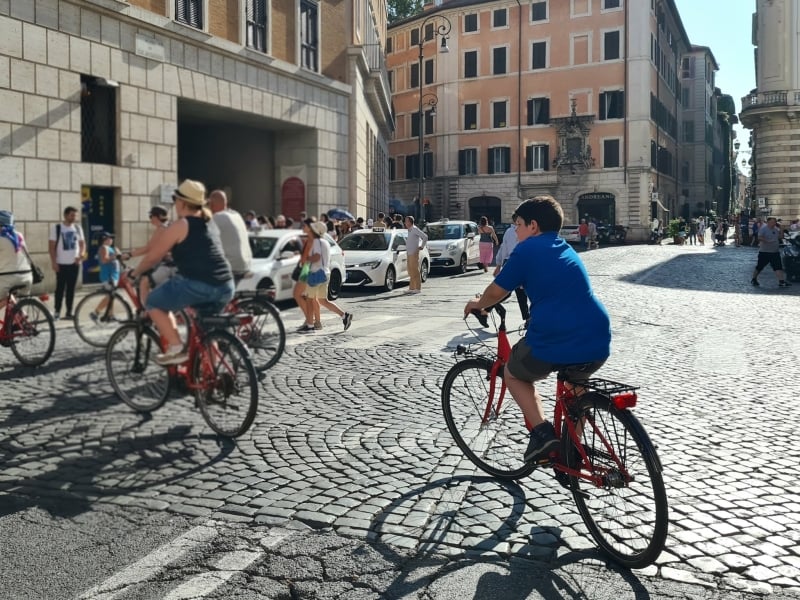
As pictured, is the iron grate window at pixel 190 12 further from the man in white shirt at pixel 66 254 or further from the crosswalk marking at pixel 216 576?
the crosswalk marking at pixel 216 576

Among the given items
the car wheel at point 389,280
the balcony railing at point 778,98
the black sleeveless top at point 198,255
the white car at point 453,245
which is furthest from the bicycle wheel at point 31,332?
the balcony railing at point 778,98

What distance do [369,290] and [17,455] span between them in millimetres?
14594

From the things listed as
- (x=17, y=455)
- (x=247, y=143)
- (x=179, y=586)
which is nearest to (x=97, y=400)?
(x=17, y=455)

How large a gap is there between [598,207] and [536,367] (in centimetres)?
5284

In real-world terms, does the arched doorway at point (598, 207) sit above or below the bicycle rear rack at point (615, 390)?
above

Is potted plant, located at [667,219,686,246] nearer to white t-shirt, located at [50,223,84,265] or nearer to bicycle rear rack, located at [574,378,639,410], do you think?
white t-shirt, located at [50,223,84,265]

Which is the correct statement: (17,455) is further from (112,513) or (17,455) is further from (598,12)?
(598,12)

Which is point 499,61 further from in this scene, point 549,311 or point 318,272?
point 549,311

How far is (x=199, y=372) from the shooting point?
6.15 meters

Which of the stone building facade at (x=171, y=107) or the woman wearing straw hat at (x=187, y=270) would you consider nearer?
the woman wearing straw hat at (x=187, y=270)

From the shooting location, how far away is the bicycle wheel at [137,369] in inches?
264

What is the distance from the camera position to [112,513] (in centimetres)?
448

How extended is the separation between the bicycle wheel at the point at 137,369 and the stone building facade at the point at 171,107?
1177 cm

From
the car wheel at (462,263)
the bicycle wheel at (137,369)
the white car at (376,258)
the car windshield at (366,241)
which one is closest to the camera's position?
the bicycle wheel at (137,369)
